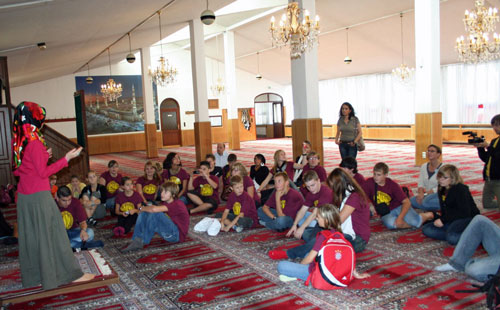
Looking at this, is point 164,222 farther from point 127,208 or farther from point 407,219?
point 407,219

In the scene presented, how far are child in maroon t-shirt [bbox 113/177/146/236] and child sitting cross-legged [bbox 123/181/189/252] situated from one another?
74 centimetres

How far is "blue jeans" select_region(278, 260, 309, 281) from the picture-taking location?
135 inches

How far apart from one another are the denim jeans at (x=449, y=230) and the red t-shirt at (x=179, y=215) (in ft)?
8.85

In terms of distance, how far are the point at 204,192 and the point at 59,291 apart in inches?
128

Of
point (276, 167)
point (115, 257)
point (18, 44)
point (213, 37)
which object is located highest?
point (213, 37)

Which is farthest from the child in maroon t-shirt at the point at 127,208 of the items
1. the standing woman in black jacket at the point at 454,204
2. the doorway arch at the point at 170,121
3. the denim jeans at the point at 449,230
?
the doorway arch at the point at 170,121

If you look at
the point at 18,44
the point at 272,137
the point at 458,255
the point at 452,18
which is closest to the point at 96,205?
the point at 18,44

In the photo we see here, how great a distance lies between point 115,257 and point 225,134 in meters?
18.0

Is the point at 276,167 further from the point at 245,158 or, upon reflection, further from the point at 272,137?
the point at 272,137

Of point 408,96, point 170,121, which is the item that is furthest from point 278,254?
point 170,121

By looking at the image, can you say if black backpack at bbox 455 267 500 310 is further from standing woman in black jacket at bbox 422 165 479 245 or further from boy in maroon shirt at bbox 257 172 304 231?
boy in maroon shirt at bbox 257 172 304 231

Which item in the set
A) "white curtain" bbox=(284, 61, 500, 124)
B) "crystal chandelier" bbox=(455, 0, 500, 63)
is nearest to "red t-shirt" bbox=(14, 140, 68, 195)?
"crystal chandelier" bbox=(455, 0, 500, 63)

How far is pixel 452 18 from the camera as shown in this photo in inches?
472

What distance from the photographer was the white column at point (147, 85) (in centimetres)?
1576
